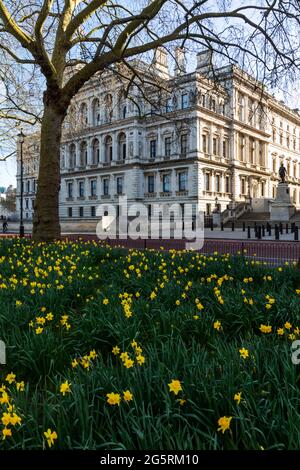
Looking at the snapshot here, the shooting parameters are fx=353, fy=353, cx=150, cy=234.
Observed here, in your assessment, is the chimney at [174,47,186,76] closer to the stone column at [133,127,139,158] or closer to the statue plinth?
the statue plinth

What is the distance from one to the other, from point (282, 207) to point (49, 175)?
31.3 meters

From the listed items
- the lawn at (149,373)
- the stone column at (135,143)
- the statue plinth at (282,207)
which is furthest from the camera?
the stone column at (135,143)

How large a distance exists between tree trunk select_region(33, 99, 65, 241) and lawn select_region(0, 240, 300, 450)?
20.3 ft

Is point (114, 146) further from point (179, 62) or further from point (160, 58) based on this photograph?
point (179, 62)

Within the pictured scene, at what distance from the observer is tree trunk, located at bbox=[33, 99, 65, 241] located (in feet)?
37.0

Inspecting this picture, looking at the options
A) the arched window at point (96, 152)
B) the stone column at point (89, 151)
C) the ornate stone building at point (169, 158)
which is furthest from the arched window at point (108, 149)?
the stone column at point (89, 151)

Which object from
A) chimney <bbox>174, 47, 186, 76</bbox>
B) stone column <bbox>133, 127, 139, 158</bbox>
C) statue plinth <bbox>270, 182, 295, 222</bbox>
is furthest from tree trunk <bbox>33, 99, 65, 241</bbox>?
stone column <bbox>133, 127, 139, 158</bbox>

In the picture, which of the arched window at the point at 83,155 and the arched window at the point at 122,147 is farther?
the arched window at the point at 83,155

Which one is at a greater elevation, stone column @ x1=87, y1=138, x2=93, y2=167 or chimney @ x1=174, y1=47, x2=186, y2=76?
stone column @ x1=87, y1=138, x2=93, y2=167

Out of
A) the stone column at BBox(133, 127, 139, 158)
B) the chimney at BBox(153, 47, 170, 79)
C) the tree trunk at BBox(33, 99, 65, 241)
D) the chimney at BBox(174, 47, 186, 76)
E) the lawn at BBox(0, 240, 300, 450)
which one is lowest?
the lawn at BBox(0, 240, 300, 450)

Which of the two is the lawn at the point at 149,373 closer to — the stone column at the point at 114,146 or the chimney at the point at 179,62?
the chimney at the point at 179,62

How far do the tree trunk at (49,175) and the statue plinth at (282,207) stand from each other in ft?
99.6

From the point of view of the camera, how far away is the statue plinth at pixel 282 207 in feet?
122
